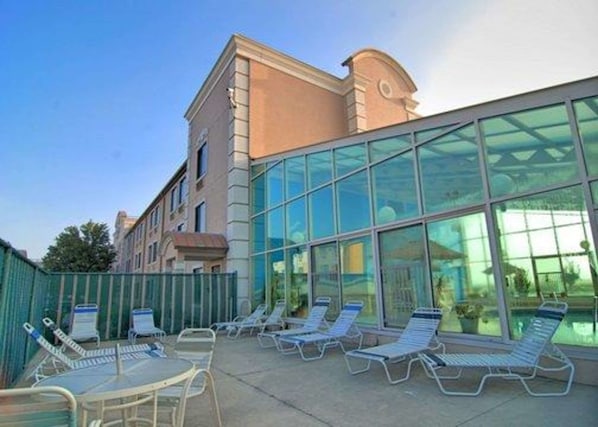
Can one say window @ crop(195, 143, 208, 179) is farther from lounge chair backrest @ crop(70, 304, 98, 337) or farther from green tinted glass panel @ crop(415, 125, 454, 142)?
green tinted glass panel @ crop(415, 125, 454, 142)

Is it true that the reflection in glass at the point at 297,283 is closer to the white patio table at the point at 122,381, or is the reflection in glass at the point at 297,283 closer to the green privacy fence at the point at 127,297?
the green privacy fence at the point at 127,297

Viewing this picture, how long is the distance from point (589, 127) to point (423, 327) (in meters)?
3.75

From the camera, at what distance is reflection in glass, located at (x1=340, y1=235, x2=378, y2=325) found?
7.95 metres

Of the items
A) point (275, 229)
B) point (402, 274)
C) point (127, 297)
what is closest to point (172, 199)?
point (127, 297)

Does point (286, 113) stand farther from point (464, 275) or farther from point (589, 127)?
point (589, 127)

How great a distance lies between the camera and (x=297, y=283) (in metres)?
10.4

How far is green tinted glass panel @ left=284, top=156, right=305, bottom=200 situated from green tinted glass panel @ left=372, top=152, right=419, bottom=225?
303cm

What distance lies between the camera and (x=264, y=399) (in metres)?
4.45

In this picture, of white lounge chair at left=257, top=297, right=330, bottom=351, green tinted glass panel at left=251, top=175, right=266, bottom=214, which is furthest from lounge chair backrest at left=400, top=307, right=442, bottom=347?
green tinted glass panel at left=251, top=175, right=266, bottom=214

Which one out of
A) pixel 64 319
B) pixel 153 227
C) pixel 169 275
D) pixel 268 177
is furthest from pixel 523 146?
pixel 153 227

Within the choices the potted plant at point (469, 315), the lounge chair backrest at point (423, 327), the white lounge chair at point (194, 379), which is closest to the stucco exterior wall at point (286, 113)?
the lounge chair backrest at point (423, 327)

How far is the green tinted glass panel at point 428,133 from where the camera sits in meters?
6.69

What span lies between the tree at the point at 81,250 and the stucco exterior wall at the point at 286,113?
81.6 feet

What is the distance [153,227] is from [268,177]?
1775cm
